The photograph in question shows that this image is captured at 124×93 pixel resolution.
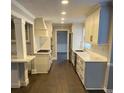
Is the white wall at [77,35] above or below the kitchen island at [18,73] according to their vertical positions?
above

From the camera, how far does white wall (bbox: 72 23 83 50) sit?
847 cm

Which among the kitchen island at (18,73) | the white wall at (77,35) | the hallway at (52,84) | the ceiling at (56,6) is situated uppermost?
the ceiling at (56,6)

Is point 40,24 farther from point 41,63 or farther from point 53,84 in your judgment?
point 53,84

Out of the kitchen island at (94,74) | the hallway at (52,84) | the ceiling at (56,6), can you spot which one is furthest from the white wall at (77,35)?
the kitchen island at (94,74)

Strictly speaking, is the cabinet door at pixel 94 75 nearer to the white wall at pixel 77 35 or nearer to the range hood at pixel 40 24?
the range hood at pixel 40 24

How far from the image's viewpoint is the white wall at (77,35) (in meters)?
8.47

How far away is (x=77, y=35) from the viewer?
8500 millimetres

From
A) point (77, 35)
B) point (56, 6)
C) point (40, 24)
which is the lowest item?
point (77, 35)

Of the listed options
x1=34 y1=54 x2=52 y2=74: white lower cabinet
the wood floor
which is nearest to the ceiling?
x1=34 y1=54 x2=52 y2=74: white lower cabinet

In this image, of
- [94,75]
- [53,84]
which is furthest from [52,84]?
[94,75]

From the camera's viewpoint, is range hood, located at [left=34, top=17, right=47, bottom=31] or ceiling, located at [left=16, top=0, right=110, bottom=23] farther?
range hood, located at [left=34, top=17, right=47, bottom=31]

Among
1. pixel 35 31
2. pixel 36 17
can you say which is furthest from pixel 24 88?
pixel 36 17

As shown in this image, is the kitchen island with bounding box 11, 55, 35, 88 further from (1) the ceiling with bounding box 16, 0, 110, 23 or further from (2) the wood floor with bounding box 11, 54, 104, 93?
(1) the ceiling with bounding box 16, 0, 110, 23
